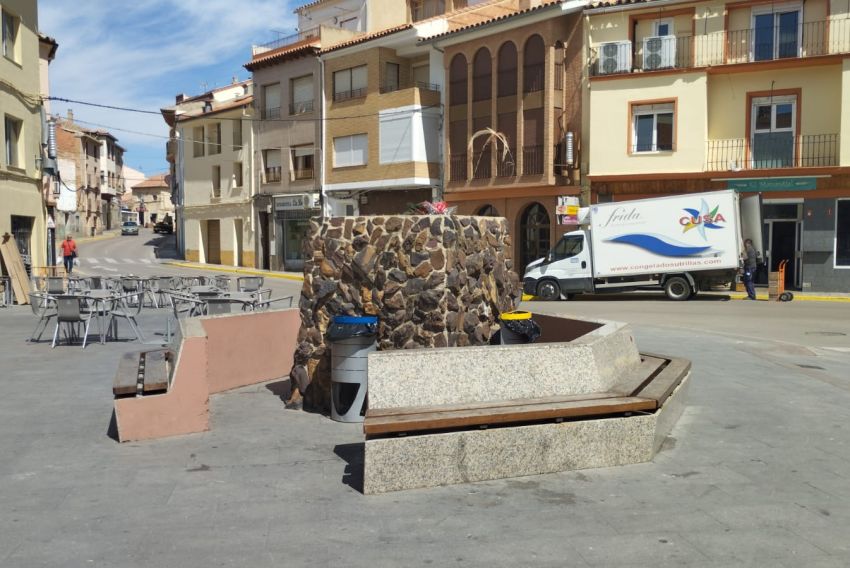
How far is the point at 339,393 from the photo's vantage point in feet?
24.4

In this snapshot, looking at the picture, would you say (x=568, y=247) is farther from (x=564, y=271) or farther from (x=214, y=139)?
(x=214, y=139)

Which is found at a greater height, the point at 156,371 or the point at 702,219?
the point at 702,219

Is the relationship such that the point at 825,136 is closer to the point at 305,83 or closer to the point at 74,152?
the point at 305,83

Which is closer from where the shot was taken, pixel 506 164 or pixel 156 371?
pixel 156 371

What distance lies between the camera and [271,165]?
4047cm

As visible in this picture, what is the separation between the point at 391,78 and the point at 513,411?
3079cm

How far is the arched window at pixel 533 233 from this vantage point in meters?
29.6

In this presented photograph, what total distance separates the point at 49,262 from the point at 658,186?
19936mm

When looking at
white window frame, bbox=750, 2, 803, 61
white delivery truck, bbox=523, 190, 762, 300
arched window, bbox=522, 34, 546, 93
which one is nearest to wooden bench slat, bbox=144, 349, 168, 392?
white delivery truck, bbox=523, 190, 762, 300

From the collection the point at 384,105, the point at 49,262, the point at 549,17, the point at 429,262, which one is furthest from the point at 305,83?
the point at 429,262

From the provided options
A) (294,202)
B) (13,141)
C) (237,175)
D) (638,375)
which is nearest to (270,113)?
(237,175)

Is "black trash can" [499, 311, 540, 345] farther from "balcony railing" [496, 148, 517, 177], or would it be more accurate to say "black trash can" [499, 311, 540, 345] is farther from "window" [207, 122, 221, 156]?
"window" [207, 122, 221, 156]

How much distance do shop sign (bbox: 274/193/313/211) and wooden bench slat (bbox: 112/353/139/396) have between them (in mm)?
30085

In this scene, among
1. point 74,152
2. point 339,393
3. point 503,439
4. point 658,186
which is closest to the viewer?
point 503,439
